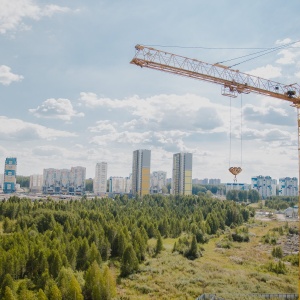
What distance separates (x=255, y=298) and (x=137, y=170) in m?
75.1

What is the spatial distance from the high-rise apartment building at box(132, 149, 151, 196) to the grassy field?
5840 centimetres

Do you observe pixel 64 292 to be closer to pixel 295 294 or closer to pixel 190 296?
pixel 190 296

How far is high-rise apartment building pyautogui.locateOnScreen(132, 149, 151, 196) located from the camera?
95500mm

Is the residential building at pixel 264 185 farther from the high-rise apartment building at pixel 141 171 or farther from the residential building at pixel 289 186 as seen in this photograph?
the high-rise apartment building at pixel 141 171

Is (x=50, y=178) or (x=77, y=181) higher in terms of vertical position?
(x=50, y=178)

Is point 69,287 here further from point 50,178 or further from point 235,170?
point 50,178

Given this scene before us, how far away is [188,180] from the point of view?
315 feet

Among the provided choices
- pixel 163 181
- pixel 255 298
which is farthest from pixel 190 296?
pixel 163 181

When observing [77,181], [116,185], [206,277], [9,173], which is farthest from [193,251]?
[116,185]

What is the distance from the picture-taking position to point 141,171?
95.3m

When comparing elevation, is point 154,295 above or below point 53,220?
below

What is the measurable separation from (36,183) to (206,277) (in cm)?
11380

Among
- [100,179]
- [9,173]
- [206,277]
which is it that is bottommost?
[206,277]

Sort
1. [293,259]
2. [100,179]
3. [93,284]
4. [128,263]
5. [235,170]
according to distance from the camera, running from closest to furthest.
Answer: [93,284]
[235,170]
[128,263]
[293,259]
[100,179]
